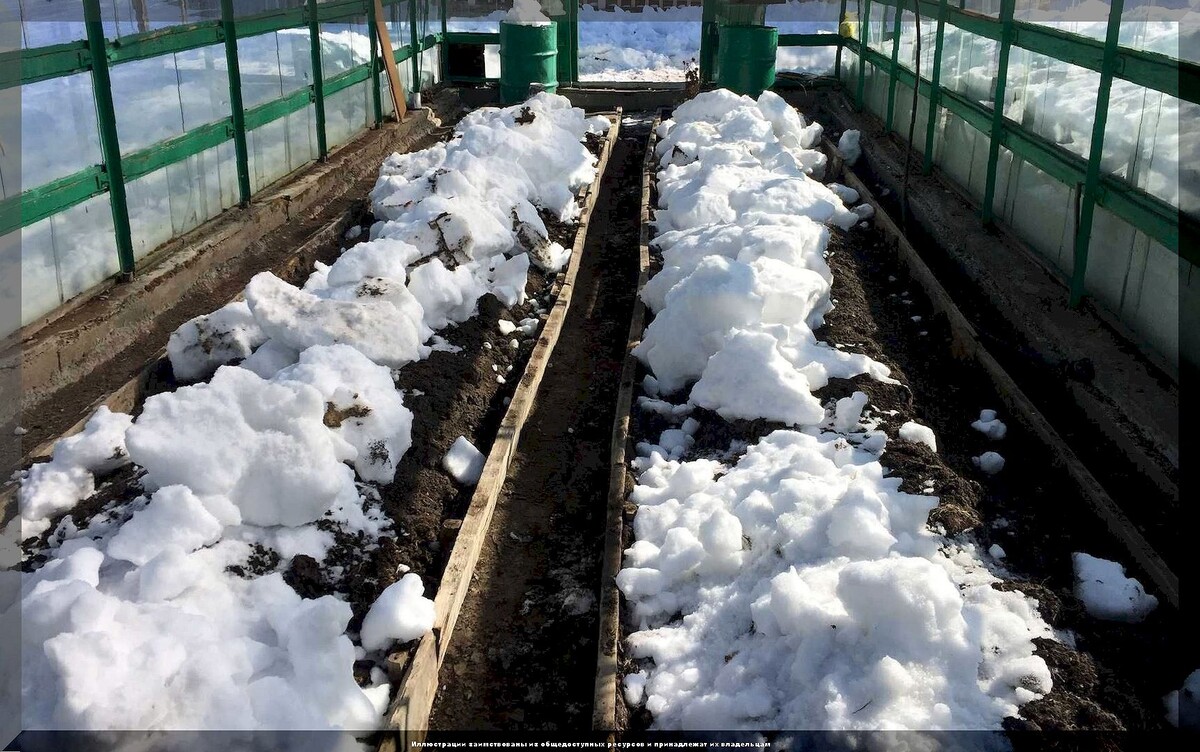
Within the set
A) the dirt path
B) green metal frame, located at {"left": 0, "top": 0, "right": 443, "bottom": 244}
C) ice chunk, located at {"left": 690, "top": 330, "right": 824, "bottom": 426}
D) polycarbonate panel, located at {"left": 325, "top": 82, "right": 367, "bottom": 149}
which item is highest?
green metal frame, located at {"left": 0, "top": 0, "right": 443, "bottom": 244}

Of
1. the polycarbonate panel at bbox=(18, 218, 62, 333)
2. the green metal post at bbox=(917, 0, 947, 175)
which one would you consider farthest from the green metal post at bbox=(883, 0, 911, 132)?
the polycarbonate panel at bbox=(18, 218, 62, 333)

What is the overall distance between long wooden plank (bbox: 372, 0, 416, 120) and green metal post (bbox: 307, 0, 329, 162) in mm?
2029

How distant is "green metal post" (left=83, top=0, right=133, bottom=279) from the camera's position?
692 centimetres

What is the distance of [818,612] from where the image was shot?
3.54m

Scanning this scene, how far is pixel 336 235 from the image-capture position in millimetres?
8547

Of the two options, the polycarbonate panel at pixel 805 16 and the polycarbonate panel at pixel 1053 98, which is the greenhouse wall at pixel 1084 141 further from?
the polycarbonate panel at pixel 805 16

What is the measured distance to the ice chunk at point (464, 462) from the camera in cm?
511

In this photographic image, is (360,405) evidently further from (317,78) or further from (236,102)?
(317,78)

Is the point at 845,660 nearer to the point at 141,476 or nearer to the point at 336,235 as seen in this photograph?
the point at 141,476

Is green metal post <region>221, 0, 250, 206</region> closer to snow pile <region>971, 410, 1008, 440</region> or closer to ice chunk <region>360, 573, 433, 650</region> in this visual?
ice chunk <region>360, 573, 433, 650</region>

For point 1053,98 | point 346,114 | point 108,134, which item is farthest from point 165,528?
point 346,114


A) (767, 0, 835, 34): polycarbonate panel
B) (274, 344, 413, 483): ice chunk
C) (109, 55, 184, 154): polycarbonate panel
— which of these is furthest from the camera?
(767, 0, 835, 34): polycarbonate panel

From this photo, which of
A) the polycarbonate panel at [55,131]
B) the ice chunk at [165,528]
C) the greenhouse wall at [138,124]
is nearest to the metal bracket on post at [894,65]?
the greenhouse wall at [138,124]

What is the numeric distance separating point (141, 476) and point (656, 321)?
3.00 meters
